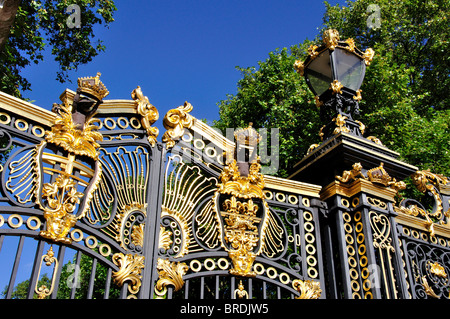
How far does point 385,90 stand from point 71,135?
861 cm

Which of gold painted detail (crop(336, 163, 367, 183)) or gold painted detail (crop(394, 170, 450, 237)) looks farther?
gold painted detail (crop(394, 170, 450, 237))

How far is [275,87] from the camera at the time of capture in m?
11.3

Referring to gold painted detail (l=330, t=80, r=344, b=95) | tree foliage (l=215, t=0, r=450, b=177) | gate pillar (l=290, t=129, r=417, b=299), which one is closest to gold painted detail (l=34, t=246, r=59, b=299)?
gate pillar (l=290, t=129, r=417, b=299)

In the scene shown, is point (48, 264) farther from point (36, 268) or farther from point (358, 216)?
point (358, 216)

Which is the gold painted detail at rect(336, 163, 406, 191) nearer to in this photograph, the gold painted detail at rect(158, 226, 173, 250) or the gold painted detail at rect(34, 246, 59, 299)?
the gold painted detail at rect(158, 226, 173, 250)

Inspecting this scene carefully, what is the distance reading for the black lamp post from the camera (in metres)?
4.23

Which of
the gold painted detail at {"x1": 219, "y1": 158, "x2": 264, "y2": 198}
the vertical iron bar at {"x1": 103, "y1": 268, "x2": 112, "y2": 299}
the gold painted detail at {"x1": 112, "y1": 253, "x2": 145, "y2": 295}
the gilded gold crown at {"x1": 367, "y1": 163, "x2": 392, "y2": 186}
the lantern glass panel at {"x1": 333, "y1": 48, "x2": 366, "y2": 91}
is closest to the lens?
the vertical iron bar at {"x1": 103, "y1": 268, "x2": 112, "y2": 299}

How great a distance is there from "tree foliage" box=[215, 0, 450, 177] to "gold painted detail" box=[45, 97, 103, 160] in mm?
5482

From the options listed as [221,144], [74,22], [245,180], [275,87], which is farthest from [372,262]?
[275,87]

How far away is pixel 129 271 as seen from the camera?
117 inches

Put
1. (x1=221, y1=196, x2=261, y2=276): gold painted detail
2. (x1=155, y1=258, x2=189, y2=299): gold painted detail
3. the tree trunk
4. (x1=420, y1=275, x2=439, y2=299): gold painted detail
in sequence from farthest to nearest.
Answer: (x1=420, y1=275, x2=439, y2=299): gold painted detail, (x1=221, y1=196, x2=261, y2=276): gold painted detail, (x1=155, y1=258, x2=189, y2=299): gold painted detail, the tree trunk

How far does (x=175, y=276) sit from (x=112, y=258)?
0.44 metres

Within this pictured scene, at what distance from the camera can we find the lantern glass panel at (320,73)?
4.38 metres

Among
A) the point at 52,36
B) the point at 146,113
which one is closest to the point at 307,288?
the point at 146,113
